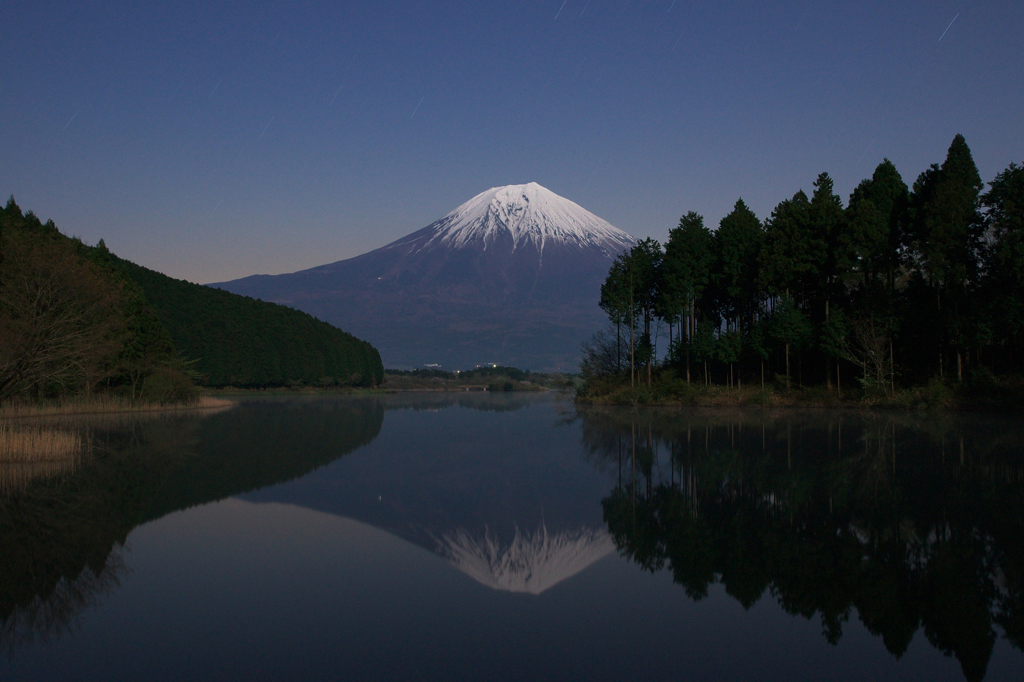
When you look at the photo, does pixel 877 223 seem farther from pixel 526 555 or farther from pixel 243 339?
pixel 243 339

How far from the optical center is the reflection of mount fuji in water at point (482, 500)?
6.84 metres

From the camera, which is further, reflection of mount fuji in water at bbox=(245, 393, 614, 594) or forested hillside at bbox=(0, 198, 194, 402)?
forested hillside at bbox=(0, 198, 194, 402)

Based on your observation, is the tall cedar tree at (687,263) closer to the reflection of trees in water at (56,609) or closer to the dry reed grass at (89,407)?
the dry reed grass at (89,407)

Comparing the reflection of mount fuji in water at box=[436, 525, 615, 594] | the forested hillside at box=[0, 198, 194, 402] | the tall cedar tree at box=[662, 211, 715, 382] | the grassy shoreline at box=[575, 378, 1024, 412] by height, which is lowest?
the reflection of mount fuji in water at box=[436, 525, 615, 594]

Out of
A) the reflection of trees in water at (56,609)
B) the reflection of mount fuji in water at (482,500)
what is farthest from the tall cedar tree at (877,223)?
the reflection of trees in water at (56,609)

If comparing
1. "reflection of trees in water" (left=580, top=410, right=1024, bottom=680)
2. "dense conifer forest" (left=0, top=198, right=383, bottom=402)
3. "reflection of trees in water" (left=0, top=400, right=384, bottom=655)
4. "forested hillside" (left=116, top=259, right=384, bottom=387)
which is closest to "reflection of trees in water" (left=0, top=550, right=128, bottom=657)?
"reflection of trees in water" (left=0, top=400, right=384, bottom=655)

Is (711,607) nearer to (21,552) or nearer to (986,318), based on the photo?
(21,552)

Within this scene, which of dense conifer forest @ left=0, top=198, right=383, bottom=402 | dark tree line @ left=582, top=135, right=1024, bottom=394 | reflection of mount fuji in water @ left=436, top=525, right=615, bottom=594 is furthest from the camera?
dark tree line @ left=582, top=135, right=1024, bottom=394

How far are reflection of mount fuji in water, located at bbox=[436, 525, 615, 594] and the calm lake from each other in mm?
33

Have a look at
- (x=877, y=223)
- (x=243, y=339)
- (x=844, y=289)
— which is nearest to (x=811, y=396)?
(x=844, y=289)

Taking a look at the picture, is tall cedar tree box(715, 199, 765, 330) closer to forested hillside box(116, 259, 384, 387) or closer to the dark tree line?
the dark tree line

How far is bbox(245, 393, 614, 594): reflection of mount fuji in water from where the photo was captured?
22.5ft

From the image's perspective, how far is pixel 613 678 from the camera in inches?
164

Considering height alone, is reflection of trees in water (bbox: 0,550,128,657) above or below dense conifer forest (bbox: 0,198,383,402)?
below
